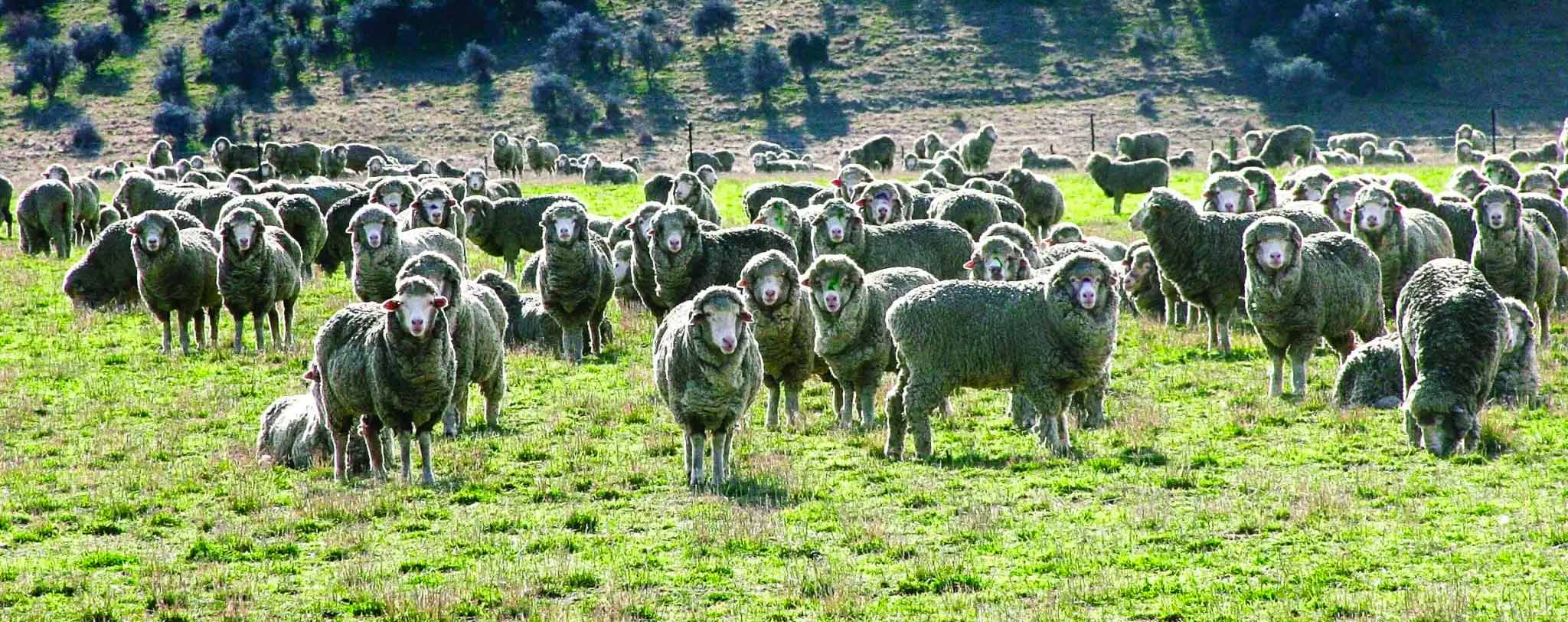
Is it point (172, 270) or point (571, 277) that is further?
point (172, 270)

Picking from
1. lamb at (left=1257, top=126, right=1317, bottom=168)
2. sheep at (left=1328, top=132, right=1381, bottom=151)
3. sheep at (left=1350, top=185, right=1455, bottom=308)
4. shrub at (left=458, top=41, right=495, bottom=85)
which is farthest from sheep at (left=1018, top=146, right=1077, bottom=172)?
sheep at (left=1350, top=185, right=1455, bottom=308)

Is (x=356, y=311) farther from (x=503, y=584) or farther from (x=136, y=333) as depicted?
(x=136, y=333)

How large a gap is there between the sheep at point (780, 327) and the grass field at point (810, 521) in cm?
38

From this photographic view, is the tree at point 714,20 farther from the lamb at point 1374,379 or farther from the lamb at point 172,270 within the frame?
the lamb at point 1374,379

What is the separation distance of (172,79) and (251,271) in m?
65.5

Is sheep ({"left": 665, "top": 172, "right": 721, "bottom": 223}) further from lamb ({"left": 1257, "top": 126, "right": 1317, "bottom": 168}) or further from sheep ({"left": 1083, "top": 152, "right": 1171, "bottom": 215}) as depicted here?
lamb ({"left": 1257, "top": 126, "right": 1317, "bottom": 168})

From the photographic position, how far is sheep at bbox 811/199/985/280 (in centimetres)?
1822

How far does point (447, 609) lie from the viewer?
8.43 meters

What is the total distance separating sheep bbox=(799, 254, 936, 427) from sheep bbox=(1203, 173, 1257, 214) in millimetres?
7190

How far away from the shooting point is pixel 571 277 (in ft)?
59.2

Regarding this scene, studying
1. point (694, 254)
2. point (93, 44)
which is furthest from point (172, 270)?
point (93, 44)

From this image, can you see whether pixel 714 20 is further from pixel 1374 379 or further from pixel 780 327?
pixel 1374 379

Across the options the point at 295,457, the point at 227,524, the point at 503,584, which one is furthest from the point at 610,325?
the point at 503,584

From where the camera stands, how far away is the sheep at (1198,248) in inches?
680
